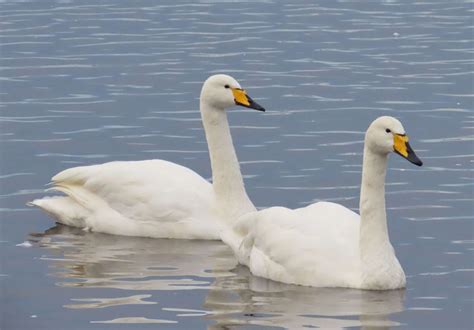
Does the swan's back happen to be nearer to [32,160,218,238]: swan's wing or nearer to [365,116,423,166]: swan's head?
[365,116,423,166]: swan's head

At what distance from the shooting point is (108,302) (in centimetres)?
1297

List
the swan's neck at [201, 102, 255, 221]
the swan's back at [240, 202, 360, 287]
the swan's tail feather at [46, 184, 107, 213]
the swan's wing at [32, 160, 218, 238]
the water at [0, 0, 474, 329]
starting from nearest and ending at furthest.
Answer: the water at [0, 0, 474, 329], the swan's back at [240, 202, 360, 287], the swan's wing at [32, 160, 218, 238], the swan's neck at [201, 102, 255, 221], the swan's tail feather at [46, 184, 107, 213]

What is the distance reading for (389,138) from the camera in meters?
13.1

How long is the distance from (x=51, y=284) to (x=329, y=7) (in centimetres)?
2073

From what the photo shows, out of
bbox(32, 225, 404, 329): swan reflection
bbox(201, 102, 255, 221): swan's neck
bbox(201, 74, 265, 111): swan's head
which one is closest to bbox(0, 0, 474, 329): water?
bbox(32, 225, 404, 329): swan reflection

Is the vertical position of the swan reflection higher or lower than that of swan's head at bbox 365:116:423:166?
lower

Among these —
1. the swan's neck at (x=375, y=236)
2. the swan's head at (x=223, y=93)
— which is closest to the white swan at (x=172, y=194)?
the swan's head at (x=223, y=93)

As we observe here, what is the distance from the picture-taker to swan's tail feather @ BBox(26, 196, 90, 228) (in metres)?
16.1

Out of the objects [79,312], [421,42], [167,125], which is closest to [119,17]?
[421,42]

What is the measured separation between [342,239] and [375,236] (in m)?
0.45

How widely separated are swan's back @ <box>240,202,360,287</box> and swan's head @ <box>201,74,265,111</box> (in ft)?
6.09

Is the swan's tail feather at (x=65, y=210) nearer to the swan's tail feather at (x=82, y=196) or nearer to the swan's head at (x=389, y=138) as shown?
the swan's tail feather at (x=82, y=196)

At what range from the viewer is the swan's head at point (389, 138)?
13109 mm

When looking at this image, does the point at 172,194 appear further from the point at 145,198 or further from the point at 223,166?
the point at 223,166
